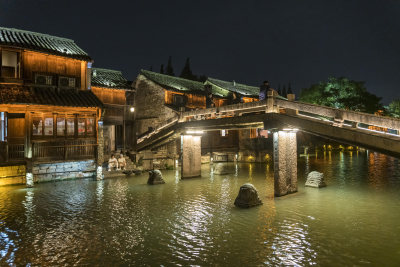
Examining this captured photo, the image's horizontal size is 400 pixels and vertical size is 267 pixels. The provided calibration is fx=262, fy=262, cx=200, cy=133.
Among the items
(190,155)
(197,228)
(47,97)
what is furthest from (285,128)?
(47,97)

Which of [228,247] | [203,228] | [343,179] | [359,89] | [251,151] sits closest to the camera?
[228,247]

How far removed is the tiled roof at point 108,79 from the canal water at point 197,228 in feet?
56.2

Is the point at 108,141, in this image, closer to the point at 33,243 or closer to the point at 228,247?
the point at 33,243

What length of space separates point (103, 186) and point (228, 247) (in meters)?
14.7

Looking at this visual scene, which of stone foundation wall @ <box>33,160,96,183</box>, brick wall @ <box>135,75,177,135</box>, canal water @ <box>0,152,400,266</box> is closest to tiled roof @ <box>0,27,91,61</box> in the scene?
stone foundation wall @ <box>33,160,96,183</box>

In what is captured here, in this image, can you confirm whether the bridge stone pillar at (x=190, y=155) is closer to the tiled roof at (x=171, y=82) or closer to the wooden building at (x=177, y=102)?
the wooden building at (x=177, y=102)

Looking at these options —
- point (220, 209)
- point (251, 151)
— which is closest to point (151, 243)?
point (220, 209)

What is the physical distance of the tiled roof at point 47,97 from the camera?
19.9 m

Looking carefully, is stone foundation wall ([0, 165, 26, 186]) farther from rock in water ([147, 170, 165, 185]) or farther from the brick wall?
the brick wall

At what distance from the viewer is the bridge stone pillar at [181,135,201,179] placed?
2380cm

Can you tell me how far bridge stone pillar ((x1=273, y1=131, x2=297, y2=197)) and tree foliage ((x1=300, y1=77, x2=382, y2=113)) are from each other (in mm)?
41794

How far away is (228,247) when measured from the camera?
9117 mm

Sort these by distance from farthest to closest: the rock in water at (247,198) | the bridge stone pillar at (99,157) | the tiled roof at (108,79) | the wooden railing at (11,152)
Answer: the tiled roof at (108,79), the bridge stone pillar at (99,157), the wooden railing at (11,152), the rock in water at (247,198)

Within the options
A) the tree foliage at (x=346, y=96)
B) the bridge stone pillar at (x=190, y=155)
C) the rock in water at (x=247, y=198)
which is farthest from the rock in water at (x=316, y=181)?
the tree foliage at (x=346, y=96)
